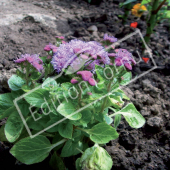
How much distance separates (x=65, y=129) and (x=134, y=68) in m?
1.95

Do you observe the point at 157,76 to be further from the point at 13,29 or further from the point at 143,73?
the point at 13,29

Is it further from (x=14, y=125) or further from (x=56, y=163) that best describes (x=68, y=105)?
(x=56, y=163)

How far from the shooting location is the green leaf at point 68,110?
1.38m

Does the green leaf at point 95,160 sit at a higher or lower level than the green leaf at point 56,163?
higher

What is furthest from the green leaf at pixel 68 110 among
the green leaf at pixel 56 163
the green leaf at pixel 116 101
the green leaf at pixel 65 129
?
the green leaf at pixel 56 163

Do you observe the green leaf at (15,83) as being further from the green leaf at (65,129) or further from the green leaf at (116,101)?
the green leaf at (116,101)

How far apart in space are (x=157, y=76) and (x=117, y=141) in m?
1.43

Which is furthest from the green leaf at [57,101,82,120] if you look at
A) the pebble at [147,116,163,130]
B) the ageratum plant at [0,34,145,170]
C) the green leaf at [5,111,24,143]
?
the pebble at [147,116,163,130]

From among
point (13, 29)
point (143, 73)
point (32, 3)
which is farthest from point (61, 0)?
point (143, 73)

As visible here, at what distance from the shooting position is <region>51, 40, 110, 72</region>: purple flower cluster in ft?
4.99

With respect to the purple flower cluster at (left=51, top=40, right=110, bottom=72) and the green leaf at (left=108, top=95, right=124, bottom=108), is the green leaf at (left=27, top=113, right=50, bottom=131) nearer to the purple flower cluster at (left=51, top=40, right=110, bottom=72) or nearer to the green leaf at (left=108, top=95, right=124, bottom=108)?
the purple flower cluster at (left=51, top=40, right=110, bottom=72)

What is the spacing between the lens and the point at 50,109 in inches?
60.9

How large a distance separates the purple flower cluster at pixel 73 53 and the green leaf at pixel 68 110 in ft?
1.02

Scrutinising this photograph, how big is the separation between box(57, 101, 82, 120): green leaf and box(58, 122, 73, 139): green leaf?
0.49 ft
